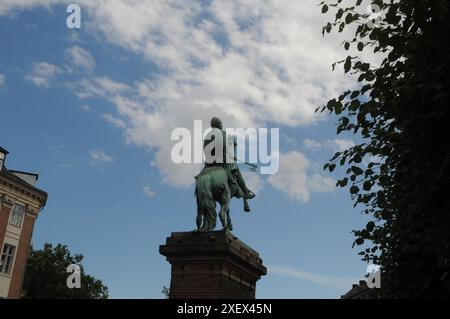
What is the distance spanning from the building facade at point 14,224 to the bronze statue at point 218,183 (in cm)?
2824

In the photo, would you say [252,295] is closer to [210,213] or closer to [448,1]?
[210,213]

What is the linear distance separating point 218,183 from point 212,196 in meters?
0.35

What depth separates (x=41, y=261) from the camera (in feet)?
164

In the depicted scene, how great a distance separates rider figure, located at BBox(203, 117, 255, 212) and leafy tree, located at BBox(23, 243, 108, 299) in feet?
132

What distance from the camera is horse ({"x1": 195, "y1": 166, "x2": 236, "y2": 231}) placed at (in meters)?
11.3

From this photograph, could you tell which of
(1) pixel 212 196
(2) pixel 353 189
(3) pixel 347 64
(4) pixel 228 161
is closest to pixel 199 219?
(1) pixel 212 196

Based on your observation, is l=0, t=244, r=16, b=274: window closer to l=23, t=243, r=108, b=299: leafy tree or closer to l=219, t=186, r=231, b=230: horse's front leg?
l=23, t=243, r=108, b=299: leafy tree

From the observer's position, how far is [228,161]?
477 inches

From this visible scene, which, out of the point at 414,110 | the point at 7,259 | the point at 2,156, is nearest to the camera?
the point at 414,110

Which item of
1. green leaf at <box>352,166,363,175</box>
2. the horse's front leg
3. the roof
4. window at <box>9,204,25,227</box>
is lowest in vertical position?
green leaf at <box>352,166,363,175</box>
